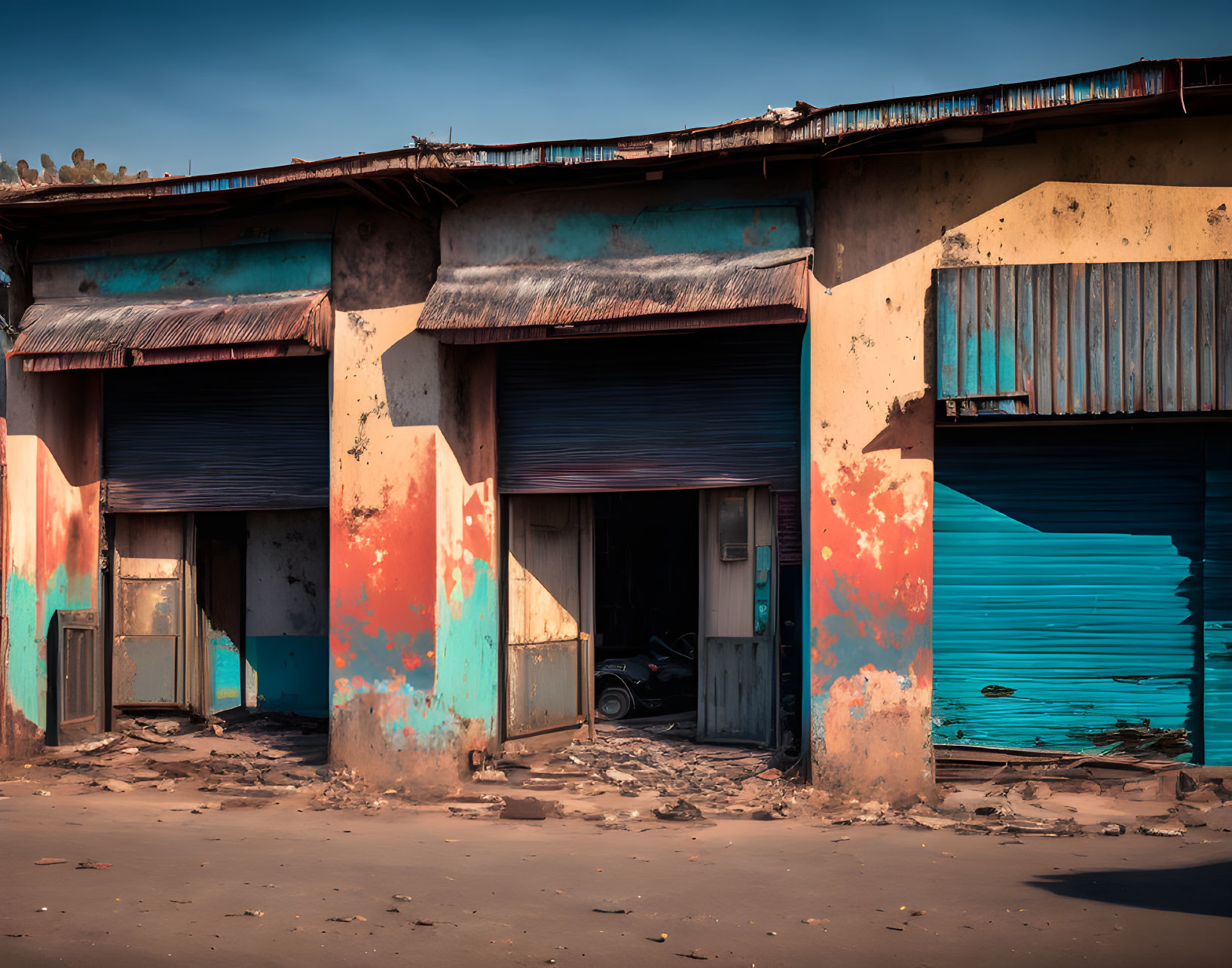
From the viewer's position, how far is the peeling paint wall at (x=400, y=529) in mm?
9156

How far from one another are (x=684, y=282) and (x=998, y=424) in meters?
2.74

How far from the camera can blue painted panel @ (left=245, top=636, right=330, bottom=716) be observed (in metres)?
12.0

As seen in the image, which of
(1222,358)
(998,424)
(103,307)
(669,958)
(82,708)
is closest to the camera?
(669,958)

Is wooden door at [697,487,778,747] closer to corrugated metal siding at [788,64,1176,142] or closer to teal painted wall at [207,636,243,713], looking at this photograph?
corrugated metal siding at [788,64,1176,142]

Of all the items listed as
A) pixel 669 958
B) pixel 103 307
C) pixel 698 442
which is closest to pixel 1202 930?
pixel 669 958

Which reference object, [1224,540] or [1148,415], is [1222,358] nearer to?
[1148,415]

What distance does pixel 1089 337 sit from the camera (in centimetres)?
803

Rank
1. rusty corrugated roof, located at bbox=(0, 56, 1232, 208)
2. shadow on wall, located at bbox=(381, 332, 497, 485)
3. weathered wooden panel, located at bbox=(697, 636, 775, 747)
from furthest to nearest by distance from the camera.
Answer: weathered wooden panel, located at bbox=(697, 636, 775, 747)
shadow on wall, located at bbox=(381, 332, 497, 485)
rusty corrugated roof, located at bbox=(0, 56, 1232, 208)

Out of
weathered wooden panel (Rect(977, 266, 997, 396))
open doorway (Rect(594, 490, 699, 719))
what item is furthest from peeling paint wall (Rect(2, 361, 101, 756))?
weathered wooden panel (Rect(977, 266, 997, 396))

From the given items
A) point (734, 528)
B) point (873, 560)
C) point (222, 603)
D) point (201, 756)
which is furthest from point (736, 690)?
point (222, 603)

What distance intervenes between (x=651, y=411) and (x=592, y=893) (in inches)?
180

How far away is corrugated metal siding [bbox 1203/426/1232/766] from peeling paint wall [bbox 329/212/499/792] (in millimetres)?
5966

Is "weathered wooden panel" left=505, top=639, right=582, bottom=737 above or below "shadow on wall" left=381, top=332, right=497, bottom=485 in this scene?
below

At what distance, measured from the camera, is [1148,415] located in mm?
8023
